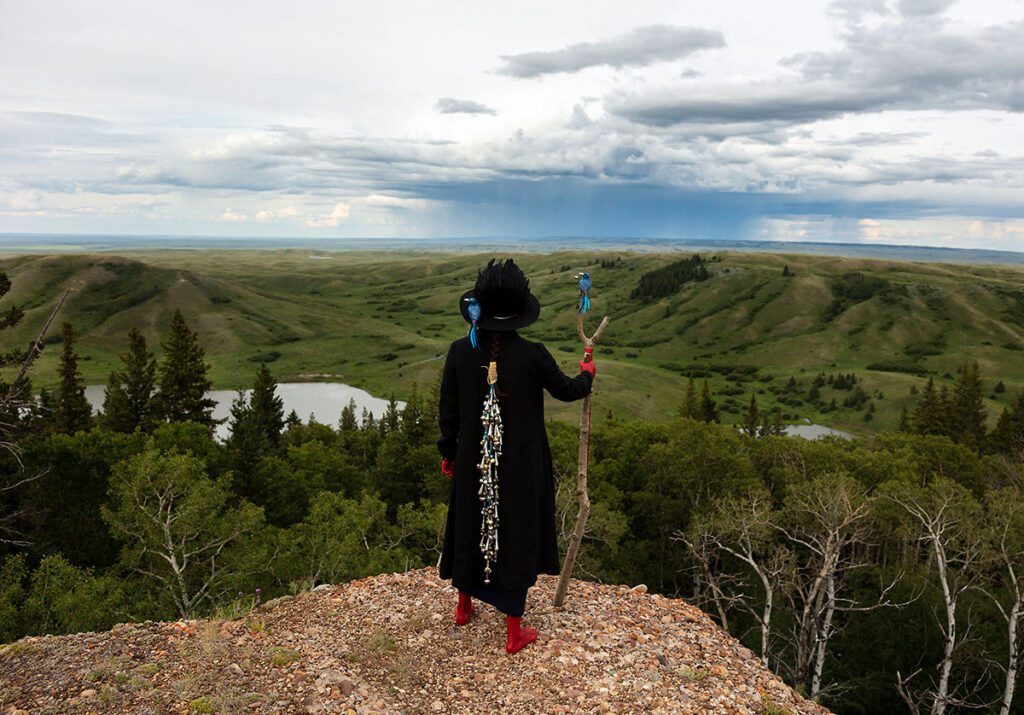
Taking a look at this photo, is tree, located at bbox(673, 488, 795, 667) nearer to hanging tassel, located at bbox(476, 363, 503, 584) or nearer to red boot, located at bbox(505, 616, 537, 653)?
red boot, located at bbox(505, 616, 537, 653)

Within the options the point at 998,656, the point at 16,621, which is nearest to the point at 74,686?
the point at 16,621

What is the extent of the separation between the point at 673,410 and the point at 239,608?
139 meters

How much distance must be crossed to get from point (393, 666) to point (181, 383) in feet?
150

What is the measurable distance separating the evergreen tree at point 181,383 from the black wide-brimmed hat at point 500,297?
44.8 meters

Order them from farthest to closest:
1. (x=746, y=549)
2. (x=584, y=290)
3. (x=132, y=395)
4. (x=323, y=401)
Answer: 1. (x=323, y=401)
2. (x=132, y=395)
3. (x=746, y=549)
4. (x=584, y=290)

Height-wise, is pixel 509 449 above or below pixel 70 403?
above

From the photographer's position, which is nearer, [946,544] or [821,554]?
[821,554]

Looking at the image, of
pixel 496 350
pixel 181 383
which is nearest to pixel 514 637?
pixel 496 350

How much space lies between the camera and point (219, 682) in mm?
6441

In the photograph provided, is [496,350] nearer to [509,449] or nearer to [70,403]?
[509,449]

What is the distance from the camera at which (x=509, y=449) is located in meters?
7.21

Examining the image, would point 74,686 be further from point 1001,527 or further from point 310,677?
point 1001,527

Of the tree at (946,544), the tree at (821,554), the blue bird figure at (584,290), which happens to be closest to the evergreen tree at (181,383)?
the tree at (821,554)

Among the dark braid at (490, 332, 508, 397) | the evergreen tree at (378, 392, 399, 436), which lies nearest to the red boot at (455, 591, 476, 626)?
the dark braid at (490, 332, 508, 397)
